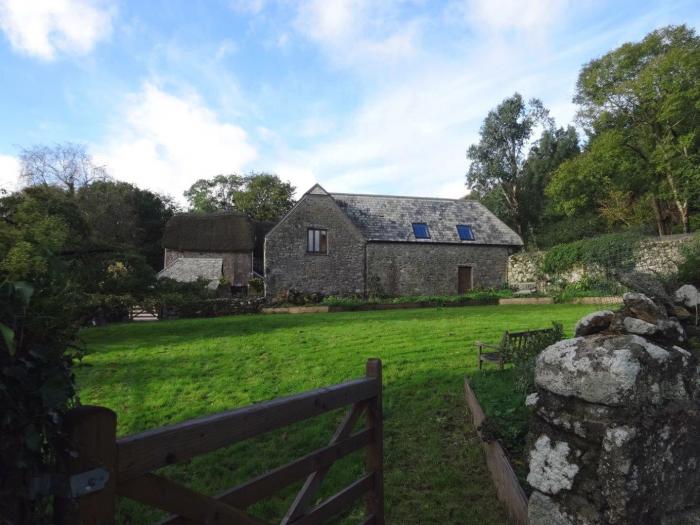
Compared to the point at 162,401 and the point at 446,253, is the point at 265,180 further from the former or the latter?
the point at 162,401

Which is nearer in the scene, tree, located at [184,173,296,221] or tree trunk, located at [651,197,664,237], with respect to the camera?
tree trunk, located at [651,197,664,237]

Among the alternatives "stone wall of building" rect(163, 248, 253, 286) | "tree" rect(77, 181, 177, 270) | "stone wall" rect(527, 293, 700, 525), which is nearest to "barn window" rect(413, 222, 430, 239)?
"stone wall of building" rect(163, 248, 253, 286)

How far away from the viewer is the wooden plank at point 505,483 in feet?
12.1

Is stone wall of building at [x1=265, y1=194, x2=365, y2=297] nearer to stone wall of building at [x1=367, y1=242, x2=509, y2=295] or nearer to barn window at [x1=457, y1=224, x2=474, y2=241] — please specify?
stone wall of building at [x1=367, y1=242, x2=509, y2=295]

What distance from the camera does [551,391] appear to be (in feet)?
9.30

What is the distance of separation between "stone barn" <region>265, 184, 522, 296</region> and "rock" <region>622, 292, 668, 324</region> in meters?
24.1

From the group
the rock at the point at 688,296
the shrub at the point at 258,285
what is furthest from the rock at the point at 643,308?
the shrub at the point at 258,285

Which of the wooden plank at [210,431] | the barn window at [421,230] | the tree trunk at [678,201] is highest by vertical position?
the tree trunk at [678,201]

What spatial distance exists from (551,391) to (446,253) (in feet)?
86.6

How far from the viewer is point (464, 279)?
29.0 metres

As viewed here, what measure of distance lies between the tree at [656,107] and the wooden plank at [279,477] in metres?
29.6

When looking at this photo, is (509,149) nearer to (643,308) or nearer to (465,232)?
(465,232)

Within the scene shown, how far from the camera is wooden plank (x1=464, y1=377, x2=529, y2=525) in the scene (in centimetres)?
370

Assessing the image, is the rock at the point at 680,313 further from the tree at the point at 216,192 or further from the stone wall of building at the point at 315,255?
the tree at the point at 216,192
